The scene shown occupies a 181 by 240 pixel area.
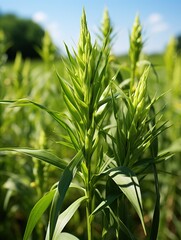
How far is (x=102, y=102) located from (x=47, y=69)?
128 centimetres

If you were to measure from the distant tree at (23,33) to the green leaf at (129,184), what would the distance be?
2760 centimetres

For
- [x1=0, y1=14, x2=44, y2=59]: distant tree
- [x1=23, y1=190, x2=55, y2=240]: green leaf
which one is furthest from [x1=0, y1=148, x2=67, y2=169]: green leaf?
[x1=0, y1=14, x2=44, y2=59]: distant tree

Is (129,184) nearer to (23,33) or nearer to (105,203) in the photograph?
(105,203)

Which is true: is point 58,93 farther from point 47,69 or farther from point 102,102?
point 102,102

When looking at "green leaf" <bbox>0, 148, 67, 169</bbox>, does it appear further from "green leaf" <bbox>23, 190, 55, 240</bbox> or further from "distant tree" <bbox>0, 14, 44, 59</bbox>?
"distant tree" <bbox>0, 14, 44, 59</bbox>

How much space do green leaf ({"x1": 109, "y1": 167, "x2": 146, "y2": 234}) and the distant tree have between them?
27595 mm

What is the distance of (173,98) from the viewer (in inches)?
87.3

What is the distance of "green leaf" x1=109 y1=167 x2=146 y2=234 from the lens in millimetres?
603

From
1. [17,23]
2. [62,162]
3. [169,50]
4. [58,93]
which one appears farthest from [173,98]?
[17,23]

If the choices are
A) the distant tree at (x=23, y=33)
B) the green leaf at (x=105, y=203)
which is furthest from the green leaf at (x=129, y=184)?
the distant tree at (x=23, y=33)

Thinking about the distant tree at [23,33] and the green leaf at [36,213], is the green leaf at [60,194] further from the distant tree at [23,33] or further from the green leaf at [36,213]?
the distant tree at [23,33]

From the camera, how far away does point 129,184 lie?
626 millimetres

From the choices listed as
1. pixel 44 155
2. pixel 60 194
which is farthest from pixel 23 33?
pixel 60 194

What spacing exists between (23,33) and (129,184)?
30676 millimetres
